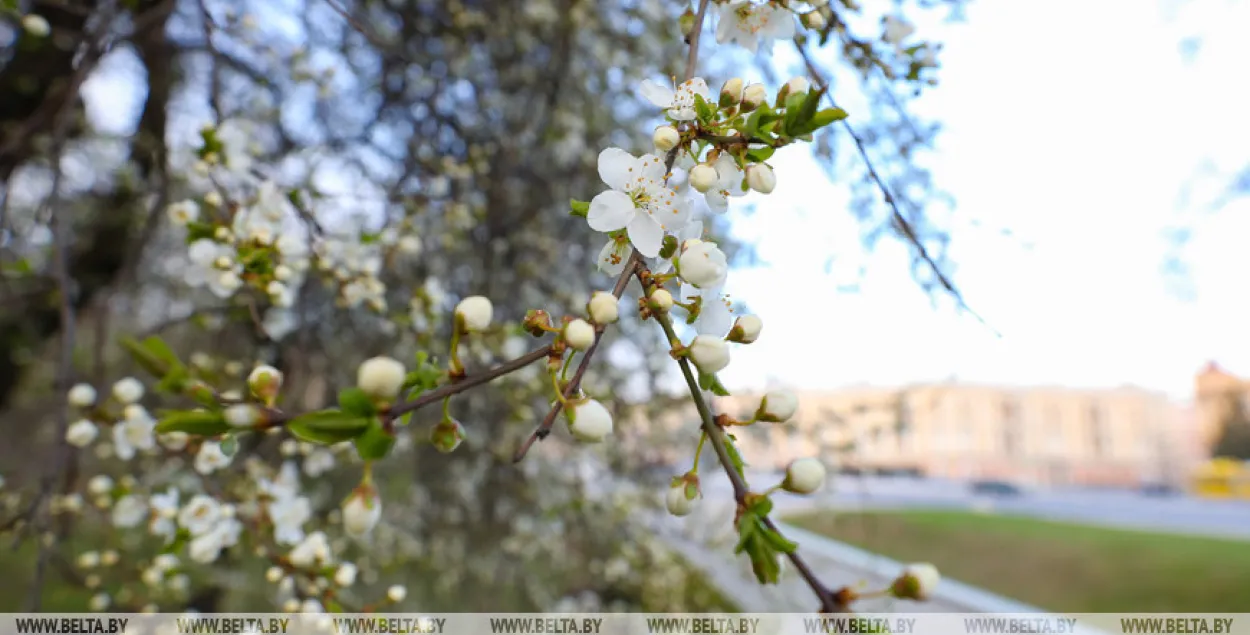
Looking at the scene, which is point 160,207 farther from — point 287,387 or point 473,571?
point 473,571

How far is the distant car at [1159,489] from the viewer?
18.3 metres

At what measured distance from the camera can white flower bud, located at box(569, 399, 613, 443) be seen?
479mm

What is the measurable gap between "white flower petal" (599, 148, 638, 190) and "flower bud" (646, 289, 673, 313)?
138 millimetres

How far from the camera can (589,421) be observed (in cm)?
48

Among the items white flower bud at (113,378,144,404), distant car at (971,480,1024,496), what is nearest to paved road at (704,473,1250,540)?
distant car at (971,480,1024,496)

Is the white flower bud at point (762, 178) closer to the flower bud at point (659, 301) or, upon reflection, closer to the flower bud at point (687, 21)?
the flower bud at point (659, 301)

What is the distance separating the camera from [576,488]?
262 centimetres

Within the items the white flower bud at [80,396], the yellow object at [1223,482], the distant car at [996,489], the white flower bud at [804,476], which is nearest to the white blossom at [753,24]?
the white flower bud at [804,476]

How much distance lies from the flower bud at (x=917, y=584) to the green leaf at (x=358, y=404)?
43 cm

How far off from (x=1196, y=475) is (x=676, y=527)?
19.0 m

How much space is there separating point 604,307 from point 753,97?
0.26 meters

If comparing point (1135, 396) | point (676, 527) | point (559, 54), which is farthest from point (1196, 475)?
point (559, 54)

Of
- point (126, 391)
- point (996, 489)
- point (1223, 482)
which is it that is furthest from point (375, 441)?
point (1223, 482)

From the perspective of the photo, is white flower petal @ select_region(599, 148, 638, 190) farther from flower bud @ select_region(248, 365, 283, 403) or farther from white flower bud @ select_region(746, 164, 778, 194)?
flower bud @ select_region(248, 365, 283, 403)
